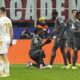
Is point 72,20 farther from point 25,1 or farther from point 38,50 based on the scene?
point 25,1

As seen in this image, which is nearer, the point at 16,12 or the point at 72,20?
the point at 72,20

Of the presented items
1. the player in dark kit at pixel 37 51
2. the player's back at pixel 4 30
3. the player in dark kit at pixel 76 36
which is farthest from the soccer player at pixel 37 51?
the player's back at pixel 4 30

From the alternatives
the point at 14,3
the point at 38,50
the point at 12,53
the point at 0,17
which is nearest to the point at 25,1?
the point at 14,3

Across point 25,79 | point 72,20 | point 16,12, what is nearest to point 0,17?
Result: point 25,79

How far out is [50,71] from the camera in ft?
65.5

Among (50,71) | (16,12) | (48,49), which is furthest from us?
(16,12)

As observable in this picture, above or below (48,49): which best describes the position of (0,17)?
above

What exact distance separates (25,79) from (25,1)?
17704 mm

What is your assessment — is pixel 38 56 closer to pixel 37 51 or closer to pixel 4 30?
pixel 37 51

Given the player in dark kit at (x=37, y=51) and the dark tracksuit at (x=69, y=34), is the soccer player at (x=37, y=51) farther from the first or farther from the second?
the dark tracksuit at (x=69, y=34)

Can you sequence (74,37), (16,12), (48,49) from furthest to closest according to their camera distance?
(16,12) < (48,49) < (74,37)

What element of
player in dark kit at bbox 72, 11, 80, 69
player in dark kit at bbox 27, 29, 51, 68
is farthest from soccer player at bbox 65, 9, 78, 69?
player in dark kit at bbox 27, 29, 51, 68

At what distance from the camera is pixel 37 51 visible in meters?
21.5

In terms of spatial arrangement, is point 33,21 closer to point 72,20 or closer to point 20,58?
point 20,58
